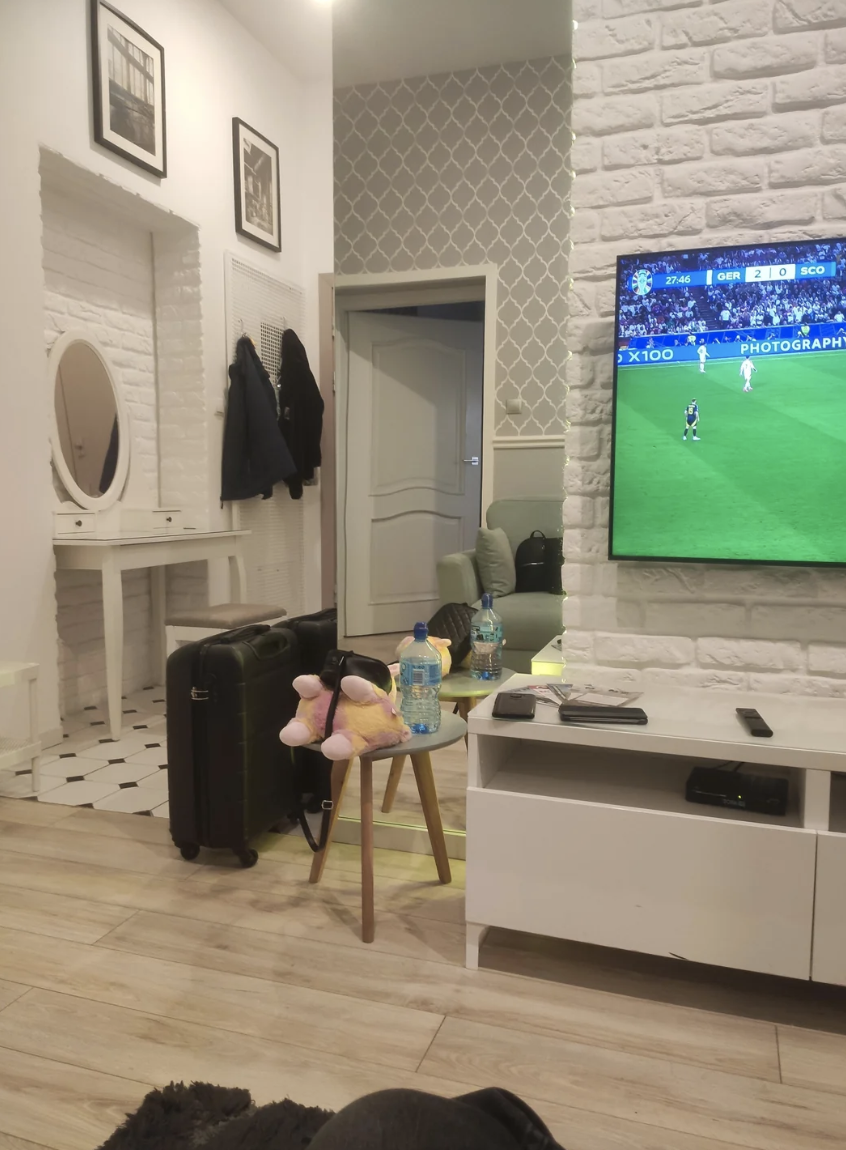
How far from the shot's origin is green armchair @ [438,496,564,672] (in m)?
2.11

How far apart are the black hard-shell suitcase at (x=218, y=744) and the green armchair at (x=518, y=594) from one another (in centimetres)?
57

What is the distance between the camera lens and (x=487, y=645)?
2.20 m

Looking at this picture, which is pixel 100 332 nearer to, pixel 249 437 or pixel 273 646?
pixel 249 437

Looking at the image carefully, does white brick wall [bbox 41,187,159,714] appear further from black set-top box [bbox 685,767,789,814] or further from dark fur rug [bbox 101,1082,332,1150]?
black set-top box [bbox 685,767,789,814]

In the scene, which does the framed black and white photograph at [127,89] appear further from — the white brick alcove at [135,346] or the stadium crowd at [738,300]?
the stadium crowd at [738,300]

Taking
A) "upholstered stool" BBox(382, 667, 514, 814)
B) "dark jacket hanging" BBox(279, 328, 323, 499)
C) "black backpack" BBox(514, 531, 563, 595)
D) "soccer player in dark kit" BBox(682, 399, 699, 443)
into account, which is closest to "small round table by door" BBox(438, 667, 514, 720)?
"upholstered stool" BBox(382, 667, 514, 814)

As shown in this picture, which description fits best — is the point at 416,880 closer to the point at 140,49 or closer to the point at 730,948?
the point at 730,948

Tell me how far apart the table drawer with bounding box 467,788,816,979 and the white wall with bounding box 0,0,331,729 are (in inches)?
81.7

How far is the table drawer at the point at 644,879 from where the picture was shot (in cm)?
147

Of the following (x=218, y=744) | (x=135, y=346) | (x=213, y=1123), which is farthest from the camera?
(x=135, y=346)

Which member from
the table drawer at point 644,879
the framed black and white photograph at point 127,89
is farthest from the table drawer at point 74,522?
the table drawer at point 644,879

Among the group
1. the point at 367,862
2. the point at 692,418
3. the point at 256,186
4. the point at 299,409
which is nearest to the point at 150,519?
the point at 299,409

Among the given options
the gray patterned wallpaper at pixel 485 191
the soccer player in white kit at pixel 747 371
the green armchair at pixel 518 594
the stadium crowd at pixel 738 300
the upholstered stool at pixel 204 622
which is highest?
the gray patterned wallpaper at pixel 485 191

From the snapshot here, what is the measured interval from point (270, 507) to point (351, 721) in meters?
2.95
